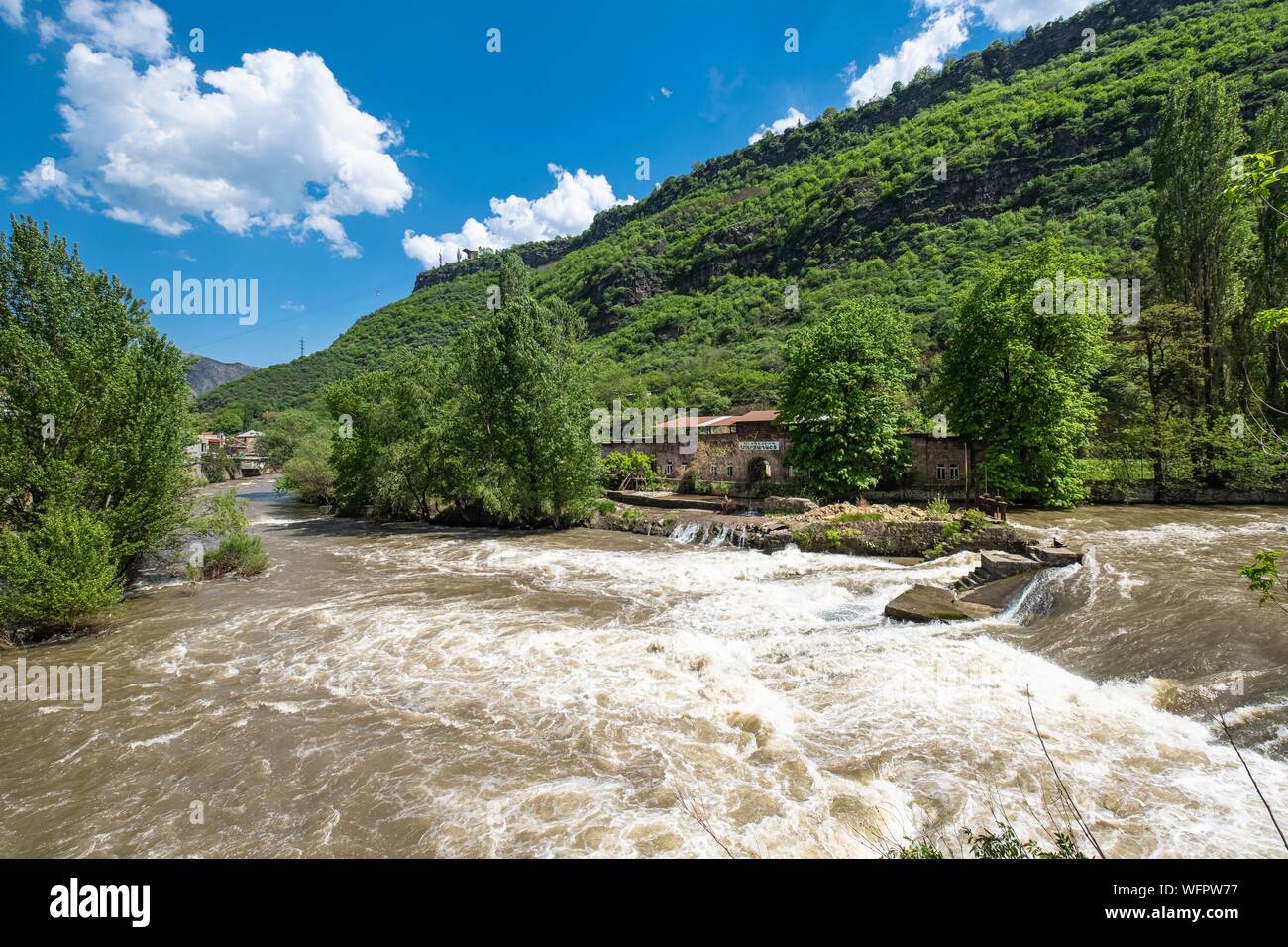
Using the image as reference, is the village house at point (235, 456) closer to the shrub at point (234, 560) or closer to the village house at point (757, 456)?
the shrub at point (234, 560)

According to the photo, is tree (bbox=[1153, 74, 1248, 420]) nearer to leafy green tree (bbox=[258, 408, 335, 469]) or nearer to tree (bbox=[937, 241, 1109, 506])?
tree (bbox=[937, 241, 1109, 506])

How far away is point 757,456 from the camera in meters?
33.1

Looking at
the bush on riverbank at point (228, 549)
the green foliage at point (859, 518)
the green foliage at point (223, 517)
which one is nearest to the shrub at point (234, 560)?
the bush on riverbank at point (228, 549)

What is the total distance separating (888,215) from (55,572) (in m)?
100

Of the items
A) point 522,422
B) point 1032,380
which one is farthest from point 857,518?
point 522,422

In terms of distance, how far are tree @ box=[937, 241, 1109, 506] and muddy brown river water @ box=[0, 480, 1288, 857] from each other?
29.3ft

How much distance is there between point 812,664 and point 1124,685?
15.1 feet

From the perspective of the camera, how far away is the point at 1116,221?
54781 millimetres

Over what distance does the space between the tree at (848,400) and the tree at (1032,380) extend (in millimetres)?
3268

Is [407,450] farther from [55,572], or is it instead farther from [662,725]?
[662,725]

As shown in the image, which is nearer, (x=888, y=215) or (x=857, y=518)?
(x=857, y=518)
